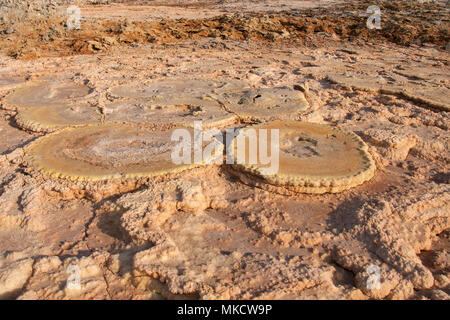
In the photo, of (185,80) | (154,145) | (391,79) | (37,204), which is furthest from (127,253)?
(391,79)

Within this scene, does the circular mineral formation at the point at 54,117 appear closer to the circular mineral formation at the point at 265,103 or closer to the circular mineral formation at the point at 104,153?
the circular mineral formation at the point at 104,153

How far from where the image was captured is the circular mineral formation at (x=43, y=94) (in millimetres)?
3668

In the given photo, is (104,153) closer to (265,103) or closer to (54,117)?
(54,117)

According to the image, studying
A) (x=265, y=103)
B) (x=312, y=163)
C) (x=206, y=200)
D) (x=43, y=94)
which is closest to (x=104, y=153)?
(x=206, y=200)

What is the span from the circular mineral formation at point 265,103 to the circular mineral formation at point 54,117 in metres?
1.29

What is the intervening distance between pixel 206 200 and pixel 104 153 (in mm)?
917

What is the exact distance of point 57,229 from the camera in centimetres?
194

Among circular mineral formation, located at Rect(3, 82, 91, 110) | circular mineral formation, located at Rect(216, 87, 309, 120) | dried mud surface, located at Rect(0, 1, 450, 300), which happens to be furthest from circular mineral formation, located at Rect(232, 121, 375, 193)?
circular mineral formation, located at Rect(3, 82, 91, 110)

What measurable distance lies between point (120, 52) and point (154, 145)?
4.14 m

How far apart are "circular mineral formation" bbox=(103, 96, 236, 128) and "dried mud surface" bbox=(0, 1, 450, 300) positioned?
0.02m

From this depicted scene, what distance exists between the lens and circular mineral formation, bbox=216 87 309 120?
3297mm


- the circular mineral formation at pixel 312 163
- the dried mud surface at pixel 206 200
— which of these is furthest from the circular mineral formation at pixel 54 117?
the circular mineral formation at pixel 312 163

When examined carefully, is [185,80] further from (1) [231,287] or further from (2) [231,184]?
(1) [231,287]

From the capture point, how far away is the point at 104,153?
2.55 meters
